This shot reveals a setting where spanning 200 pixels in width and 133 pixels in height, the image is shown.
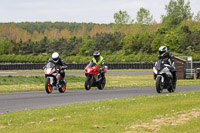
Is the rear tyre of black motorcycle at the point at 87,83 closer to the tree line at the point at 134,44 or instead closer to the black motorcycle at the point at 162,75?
the black motorcycle at the point at 162,75

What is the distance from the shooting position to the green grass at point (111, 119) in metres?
9.58

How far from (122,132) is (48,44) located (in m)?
118

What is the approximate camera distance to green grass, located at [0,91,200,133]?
958 centimetres

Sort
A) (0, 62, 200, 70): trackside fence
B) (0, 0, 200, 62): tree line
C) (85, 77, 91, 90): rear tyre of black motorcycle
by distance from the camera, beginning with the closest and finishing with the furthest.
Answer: (85, 77, 91, 90): rear tyre of black motorcycle
(0, 62, 200, 70): trackside fence
(0, 0, 200, 62): tree line

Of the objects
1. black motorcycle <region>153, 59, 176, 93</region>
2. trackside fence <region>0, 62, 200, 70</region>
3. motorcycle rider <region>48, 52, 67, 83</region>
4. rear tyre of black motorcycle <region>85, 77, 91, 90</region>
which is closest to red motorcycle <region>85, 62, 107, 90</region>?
rear tyre of black motorcycle <region>85, 77, 91, 90</region>

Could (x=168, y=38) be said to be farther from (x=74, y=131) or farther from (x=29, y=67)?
(x=74, y=131)

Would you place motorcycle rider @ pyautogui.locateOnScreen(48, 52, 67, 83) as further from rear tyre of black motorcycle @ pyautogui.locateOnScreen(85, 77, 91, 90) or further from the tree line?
the tree line

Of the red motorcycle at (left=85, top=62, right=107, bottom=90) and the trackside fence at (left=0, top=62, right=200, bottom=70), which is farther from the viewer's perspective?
the trackside fence at (left=0, top=62, right=200, bottom=70)

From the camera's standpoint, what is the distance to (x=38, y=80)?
113 feet

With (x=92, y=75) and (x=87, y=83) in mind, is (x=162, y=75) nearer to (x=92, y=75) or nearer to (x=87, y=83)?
(x=92, y=75)

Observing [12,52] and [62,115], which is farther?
[12,52]

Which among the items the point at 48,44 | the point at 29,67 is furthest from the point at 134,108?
the point at 48,44

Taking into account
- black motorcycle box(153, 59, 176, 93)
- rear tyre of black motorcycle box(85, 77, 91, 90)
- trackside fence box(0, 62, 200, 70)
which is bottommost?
trackside fence box(0, 62, 200, 70)

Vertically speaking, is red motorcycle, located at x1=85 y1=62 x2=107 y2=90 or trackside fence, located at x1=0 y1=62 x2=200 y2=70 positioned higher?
red motorcycle, located at x1=85 y1=62 x2=107 y2=90
